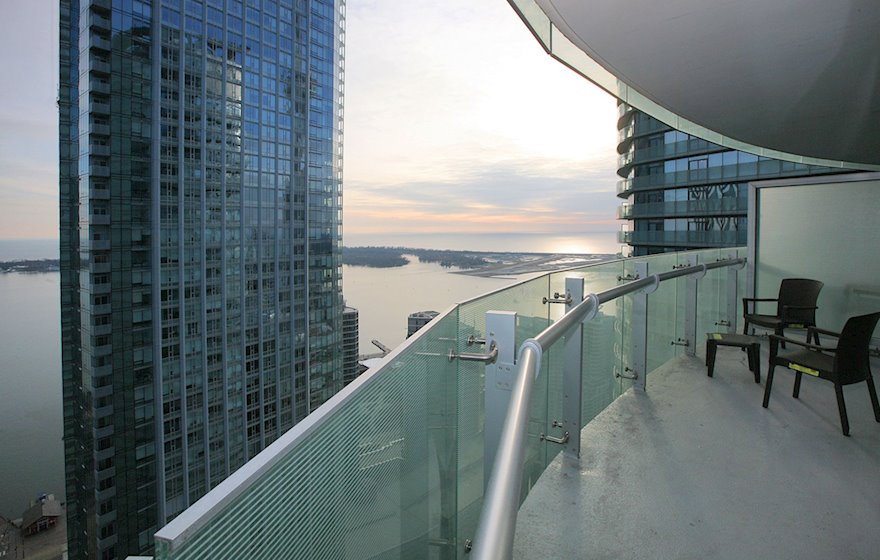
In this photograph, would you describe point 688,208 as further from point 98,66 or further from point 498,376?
point 498,376

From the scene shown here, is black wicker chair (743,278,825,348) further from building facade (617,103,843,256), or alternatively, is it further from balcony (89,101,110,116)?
building facade (617,103,843,256)

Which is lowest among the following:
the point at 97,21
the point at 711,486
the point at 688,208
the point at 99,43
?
the point at 711,486

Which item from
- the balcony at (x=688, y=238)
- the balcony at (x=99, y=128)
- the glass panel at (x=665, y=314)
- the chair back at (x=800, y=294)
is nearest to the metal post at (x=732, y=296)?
the chair back at (x=800, y=294)

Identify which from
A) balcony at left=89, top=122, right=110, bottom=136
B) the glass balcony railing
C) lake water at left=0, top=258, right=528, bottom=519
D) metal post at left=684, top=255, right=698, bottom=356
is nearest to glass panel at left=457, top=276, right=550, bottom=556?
the glass balcony railing

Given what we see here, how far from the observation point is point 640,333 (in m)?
3.52

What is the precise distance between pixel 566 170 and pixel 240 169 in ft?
90.2

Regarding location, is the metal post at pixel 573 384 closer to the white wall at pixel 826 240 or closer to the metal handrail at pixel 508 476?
the metal handrail at pixel 508 476

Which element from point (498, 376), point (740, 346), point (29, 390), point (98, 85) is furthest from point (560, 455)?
point (98, 85)

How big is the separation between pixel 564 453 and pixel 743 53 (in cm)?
221

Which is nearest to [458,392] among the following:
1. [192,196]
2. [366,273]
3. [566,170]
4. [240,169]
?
[366,273]

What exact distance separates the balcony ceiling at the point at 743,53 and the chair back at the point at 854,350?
57.4 inches

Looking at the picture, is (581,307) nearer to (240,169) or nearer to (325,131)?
(240,169)

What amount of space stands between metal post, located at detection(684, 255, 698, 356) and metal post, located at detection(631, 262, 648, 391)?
141 cm

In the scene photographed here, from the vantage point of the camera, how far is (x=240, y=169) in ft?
97.6
